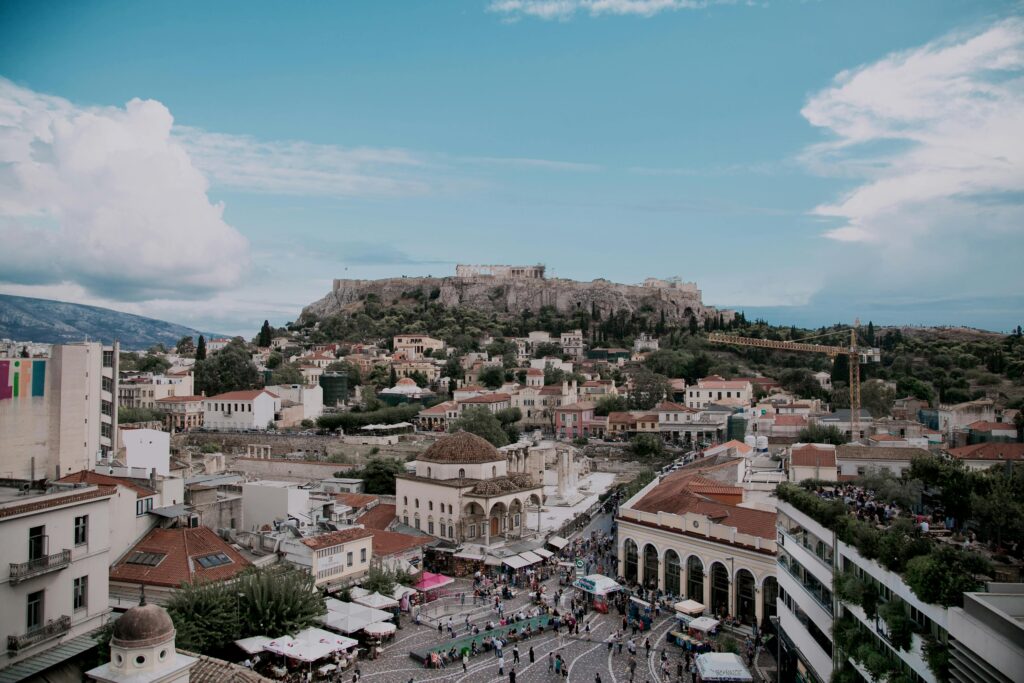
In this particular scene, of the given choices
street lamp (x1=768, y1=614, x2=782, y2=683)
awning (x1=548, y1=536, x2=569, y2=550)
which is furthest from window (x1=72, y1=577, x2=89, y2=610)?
awning (x1=548, y1=536, x2=569, y2=550)

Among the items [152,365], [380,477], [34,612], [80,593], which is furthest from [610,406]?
[34,612]

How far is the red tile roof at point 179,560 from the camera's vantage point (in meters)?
22.4

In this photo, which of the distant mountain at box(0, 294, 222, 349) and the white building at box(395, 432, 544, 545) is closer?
the distant mountain at box(0, 294, 222, 349)

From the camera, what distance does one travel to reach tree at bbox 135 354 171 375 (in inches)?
3826

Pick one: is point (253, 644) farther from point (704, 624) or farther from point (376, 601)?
point (704, 624)

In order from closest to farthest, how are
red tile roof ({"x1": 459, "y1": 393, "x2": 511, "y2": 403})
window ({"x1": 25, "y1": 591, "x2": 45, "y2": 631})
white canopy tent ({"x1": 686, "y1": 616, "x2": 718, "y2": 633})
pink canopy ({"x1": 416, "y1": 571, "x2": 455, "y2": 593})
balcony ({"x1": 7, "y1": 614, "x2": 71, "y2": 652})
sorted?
balcony ({"x1": 7, "y1": 614, "x2": 71, "y2": 652}) → window ({"x1": 25, "y1": 591, "x2": 45, "y2": 631}) → white canopy tent ({"x1": 686, "y1": 616, "x2": 718, "y2": 633}) → pink canopy ({"x1": 416, "y1": 571, "x2": 455, "y2": 593}) → red tile roof ({"x1": 459, "y1": 393, "x2": 511, "y2": 403})

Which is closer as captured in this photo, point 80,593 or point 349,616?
point 80,593

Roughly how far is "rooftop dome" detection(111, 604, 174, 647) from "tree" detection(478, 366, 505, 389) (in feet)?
265

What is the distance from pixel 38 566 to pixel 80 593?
1.81 metres

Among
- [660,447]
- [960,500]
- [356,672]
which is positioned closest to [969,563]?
[960,500]

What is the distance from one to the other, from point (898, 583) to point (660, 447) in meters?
49.3

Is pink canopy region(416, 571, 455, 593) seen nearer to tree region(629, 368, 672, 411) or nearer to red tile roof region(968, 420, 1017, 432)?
red tile roof region(968, 420, 1017, 432)

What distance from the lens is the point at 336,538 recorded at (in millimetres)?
26766

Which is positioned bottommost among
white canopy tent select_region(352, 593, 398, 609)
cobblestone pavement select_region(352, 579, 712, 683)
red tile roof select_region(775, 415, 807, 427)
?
cobblestone pavement select_region(352, 579, 712, 683)
